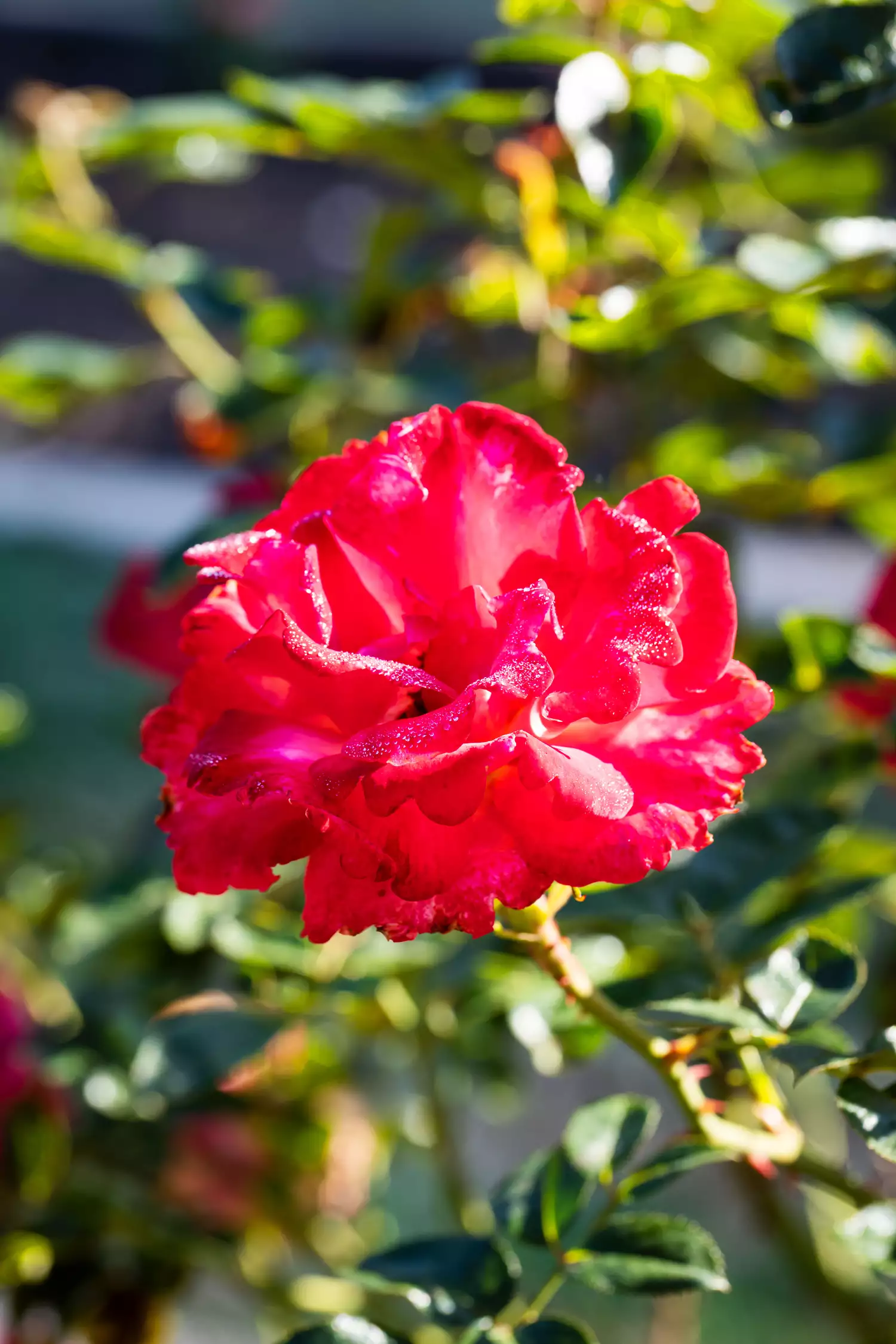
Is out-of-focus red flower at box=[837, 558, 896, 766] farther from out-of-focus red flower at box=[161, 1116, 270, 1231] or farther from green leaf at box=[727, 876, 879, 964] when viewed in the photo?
out-of-focus red flower at box=[161, 1116, 270, 1231]

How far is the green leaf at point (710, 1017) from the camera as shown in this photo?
1.18 feet

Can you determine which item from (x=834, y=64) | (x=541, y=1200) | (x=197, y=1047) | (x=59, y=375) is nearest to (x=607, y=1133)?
(x=541, y=1200)

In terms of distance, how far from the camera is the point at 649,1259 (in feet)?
1.32

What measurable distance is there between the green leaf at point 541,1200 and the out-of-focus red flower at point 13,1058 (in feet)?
1.18

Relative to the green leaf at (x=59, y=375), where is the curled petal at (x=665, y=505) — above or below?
above

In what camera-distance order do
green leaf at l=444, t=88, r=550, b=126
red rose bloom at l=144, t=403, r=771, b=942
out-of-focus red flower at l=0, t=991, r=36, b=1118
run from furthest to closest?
out-of-focus red flower at l=0, t=991, r=36, b=1118 → green leaf at l=444, t=88, r=550, b=126 → red rose bloom at l=144, t=403, r=771, b=942

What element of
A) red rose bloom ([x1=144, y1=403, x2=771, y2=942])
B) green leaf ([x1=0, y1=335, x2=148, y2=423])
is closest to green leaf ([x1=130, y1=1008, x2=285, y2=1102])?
red rose bloom ([x1=144, y1=403, x2=771, y2=942])

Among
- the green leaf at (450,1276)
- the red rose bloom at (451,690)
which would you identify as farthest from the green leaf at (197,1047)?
the red rose bloom at (451,690)

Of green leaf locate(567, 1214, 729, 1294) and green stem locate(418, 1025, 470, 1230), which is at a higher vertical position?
green leaf locate(567, 1214, 729, 1294)

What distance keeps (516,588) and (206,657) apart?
0.08m

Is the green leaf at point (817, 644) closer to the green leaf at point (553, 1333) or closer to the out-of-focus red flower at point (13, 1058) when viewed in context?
the green leaf at point (553, 1333)

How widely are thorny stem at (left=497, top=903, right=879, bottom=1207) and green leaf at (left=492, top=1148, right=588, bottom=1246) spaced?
0.22 ft

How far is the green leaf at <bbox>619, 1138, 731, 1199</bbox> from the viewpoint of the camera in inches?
15.0

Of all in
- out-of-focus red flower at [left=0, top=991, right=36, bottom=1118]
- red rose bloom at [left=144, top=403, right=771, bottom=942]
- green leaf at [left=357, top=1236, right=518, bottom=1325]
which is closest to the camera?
red rose bloom at [left=144, top=403, right=771, bottom=942]
